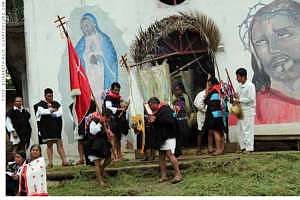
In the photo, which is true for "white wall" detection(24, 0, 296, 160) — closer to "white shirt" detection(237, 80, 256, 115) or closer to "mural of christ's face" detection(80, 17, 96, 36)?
"mural of christ's face" detection(80, 17, 96, 36)

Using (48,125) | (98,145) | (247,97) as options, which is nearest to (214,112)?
(247,97)

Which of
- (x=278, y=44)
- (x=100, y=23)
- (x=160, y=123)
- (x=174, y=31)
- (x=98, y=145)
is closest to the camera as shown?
(x=98, y=145)

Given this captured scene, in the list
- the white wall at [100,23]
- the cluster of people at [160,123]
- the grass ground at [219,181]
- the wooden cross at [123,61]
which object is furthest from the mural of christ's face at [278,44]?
the wooden cross at [123,61]

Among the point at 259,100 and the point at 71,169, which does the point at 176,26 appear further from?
the point at 71,169

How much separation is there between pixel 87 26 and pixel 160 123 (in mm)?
3878

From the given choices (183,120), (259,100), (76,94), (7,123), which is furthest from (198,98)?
(7,123)

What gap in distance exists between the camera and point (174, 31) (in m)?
11.0

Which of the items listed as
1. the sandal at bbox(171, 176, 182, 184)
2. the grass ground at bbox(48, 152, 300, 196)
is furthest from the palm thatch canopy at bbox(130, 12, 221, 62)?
the sandal at bbox(171, 176, 182, 184)

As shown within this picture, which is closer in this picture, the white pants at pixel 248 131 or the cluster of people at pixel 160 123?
the cluster of people at pixel 160 123

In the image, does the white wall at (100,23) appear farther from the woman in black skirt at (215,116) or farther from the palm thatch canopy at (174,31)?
the woman in black skirt at (215,116)

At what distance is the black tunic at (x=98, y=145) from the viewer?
8461 millimetres

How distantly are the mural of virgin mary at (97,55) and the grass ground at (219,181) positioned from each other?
9.40 ft

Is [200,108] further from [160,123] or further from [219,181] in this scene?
[219,181]

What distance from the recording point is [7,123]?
392 inches
